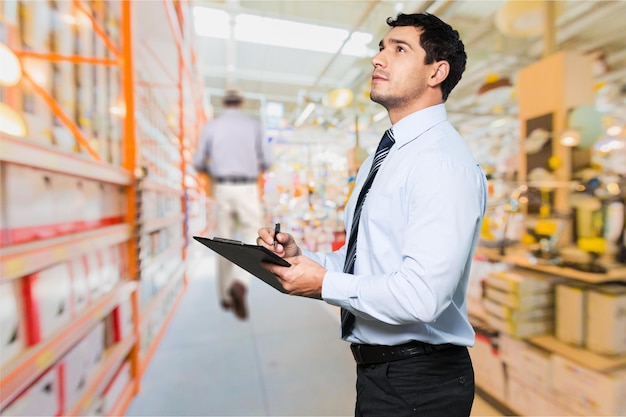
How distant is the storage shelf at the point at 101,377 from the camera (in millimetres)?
1535

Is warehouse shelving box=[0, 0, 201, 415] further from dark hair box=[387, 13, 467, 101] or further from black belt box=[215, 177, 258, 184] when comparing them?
dark hair box=[387, 13, 467, 101]

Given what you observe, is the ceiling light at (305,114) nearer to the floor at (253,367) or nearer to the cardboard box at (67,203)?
the floor at (253,367)

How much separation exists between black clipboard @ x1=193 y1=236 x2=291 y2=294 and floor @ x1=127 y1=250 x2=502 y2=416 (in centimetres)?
159

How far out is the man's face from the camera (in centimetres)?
98

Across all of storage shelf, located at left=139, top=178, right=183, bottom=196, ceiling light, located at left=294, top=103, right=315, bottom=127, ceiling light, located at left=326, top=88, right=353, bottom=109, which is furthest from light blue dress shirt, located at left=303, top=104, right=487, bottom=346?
ceiling light, located at left=294, top=103, right=315, bottom=127

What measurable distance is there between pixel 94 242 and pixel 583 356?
8.14 feet

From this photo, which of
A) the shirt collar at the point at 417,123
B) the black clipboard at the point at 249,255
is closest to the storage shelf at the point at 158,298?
the black clipboard at the point at 249,255

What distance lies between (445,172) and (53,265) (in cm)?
153

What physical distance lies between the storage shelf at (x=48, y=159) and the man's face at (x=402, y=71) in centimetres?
108

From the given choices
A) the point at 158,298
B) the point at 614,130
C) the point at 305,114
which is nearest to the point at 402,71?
the point at 614,130

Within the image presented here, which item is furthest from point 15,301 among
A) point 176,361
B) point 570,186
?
point 570,186

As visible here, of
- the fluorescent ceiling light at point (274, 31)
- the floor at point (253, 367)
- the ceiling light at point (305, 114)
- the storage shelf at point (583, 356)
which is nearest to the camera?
the storage shelf at point (583, 356)

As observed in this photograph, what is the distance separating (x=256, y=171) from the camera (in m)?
2.28

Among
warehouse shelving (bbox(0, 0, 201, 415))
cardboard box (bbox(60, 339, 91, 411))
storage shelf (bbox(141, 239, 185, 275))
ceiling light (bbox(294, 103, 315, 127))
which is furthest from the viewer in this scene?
ceiling light (bbox(294, 103, 315, 127))
